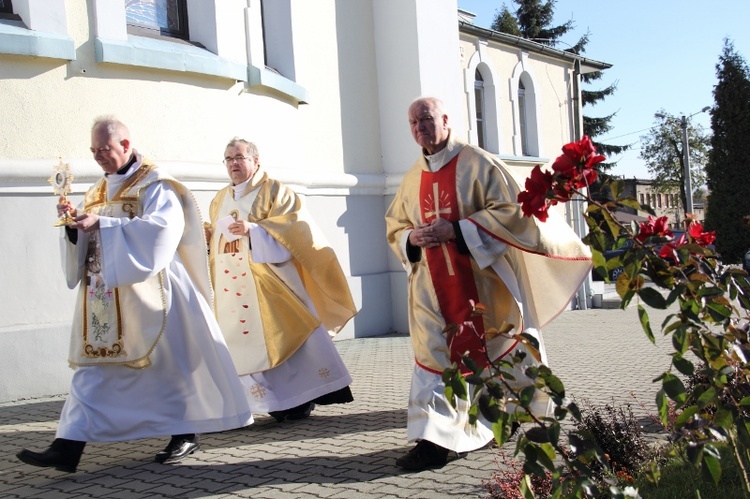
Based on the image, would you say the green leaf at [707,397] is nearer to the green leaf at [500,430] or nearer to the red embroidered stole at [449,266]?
the green leaf at [500,430]

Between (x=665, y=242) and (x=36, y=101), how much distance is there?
6.90 meters

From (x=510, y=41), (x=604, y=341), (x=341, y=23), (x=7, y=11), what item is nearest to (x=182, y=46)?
(x=7, y=11)

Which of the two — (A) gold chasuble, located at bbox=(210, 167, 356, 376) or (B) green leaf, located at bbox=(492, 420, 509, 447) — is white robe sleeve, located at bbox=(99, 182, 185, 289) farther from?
(B) green leaf, located at bbox=(492, 420, 509, 447)

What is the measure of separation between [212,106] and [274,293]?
371 centimetres

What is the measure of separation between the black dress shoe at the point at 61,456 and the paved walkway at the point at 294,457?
97 millimetres

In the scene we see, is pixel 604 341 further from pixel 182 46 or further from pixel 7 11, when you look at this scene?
pixel 7 11

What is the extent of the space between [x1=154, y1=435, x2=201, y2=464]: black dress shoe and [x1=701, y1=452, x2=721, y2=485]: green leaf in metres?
3.60

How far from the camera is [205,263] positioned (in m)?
5.82

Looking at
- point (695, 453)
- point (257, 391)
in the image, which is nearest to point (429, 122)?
point (257, 391)

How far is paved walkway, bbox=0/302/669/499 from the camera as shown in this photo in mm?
4672

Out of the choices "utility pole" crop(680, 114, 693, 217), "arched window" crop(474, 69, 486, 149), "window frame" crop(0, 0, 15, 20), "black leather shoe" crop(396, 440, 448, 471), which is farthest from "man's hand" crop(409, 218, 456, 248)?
"utility pole" crop(680, 114, 693, 217)

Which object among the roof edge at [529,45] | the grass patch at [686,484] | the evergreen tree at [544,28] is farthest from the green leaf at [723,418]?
the evergreen tree at [544,28]

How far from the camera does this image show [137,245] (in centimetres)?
535

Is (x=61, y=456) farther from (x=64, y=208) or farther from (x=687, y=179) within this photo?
(x=687, y=179)
